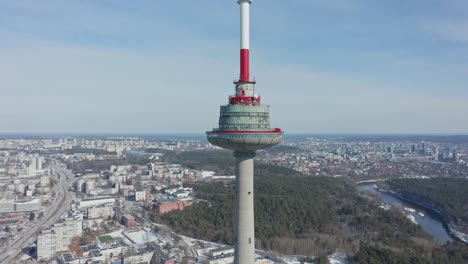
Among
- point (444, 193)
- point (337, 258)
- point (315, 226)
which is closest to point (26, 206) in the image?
point (315, 226)

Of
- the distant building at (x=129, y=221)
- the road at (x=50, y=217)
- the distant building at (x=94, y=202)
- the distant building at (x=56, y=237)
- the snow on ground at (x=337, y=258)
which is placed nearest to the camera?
the snow on ground at (x=337, y=258)

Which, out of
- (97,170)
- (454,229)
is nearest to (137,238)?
(454,229)

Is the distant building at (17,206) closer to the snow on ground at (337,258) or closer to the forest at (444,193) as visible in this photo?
the snow on ground at (337,258)

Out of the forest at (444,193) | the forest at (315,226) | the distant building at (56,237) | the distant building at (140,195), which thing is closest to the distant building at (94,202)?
the distant building at (140,195)

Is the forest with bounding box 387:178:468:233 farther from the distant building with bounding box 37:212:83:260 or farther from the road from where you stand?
the road

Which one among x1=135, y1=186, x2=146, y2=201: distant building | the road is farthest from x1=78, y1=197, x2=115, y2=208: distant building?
x1=135, y1=186, x2=146, y2=201: distant building

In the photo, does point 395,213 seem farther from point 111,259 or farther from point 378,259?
point 111,259

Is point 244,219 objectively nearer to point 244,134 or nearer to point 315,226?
point 244,134
